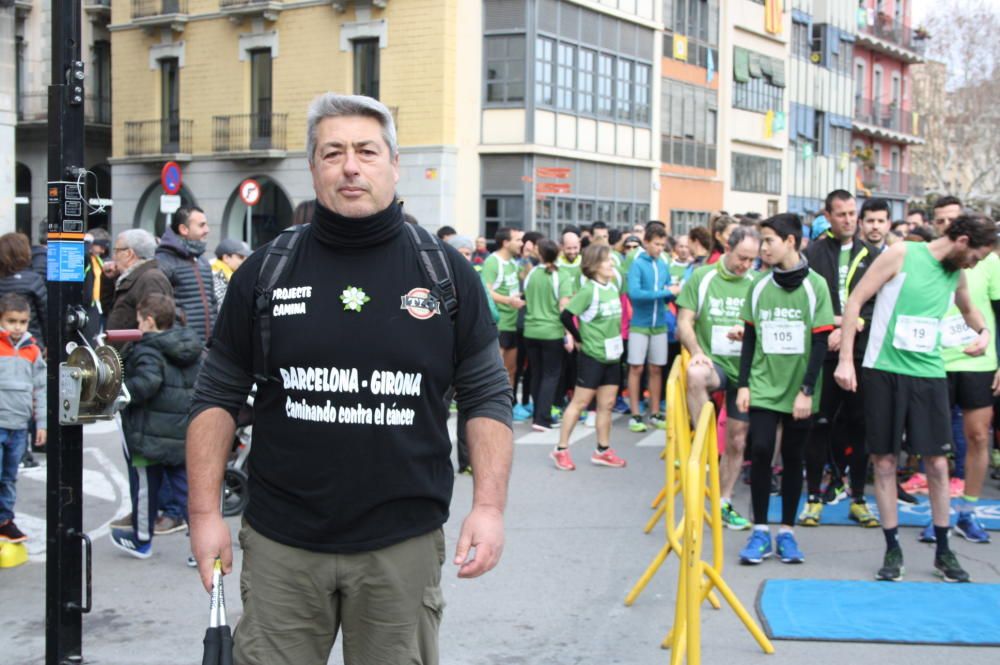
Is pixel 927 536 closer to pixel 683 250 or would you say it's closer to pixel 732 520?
pixel 732 520

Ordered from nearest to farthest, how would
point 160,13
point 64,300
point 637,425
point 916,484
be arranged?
1. point 64,300
2. point 916,484
3. point 637,425
4. point 160,13

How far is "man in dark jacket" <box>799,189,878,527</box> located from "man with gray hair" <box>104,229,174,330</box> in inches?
177

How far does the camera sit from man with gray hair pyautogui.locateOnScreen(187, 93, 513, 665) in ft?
10.6

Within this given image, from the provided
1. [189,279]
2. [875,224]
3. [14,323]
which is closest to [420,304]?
[14,323]

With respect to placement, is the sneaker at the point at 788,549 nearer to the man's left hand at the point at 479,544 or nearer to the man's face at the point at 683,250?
the man's left hand at the point at 479,544

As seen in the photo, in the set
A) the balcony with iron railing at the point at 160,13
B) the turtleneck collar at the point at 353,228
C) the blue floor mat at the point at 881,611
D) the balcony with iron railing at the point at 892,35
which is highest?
the balcony with iron railing at the point at 892,35

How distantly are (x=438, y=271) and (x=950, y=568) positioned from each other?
4.83 meters

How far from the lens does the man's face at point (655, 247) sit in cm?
1324

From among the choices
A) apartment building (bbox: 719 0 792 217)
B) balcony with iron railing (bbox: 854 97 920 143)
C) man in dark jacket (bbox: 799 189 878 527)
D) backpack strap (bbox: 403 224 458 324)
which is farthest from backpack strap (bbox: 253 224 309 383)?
balcony with iron railing (bbox: 854 97 920 143)

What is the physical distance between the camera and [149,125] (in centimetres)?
3709

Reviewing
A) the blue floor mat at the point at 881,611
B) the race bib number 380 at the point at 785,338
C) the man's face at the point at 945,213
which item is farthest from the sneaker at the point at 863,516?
the man's face at the point at 945,213

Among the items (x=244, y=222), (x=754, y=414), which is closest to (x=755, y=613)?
(x=754, y=414)

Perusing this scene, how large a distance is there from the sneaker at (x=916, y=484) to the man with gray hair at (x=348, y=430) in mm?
7079

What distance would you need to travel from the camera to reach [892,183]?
62.5 metres
